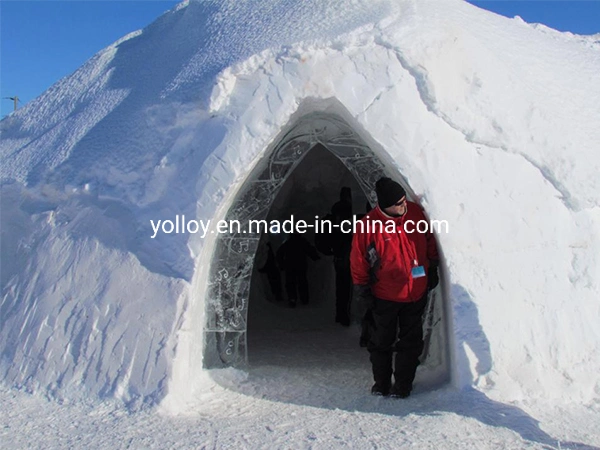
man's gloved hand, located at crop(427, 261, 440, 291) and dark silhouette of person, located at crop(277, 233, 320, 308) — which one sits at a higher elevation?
dark silhouette of person, located at crop(277, 233, 320, 308)

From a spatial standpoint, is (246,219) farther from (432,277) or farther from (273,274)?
(273,274)

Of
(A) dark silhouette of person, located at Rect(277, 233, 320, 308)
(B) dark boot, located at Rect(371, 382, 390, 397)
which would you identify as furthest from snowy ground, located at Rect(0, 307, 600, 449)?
(A) dark silhouette of person, located at Rect(277, 233, 320, 308)

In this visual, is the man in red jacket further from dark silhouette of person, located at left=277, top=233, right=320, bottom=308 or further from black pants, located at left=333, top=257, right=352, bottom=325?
dark silhouette of person, located at left=277, top=233, right=320, bottom=308

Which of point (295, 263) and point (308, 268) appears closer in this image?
point (295, 263)

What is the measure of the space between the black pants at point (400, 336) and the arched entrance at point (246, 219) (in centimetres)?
101

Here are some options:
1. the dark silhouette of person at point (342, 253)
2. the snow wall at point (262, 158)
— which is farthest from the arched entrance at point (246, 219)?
the dark silhouette of person at point (342, 253)

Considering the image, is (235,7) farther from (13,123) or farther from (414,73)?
(13,123)

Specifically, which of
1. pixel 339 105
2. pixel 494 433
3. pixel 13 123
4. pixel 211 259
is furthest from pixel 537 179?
pixel 13 123

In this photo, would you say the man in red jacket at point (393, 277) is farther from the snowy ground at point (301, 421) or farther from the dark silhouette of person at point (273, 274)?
the dark silhouette of person at point (273, 274)

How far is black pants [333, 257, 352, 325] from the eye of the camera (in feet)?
18.9

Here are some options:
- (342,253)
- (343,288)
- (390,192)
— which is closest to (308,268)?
(343,288)

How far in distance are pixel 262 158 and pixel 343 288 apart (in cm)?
235

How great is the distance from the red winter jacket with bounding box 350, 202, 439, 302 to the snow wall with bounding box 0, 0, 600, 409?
0.91 ft

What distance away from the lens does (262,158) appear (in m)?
4.15
